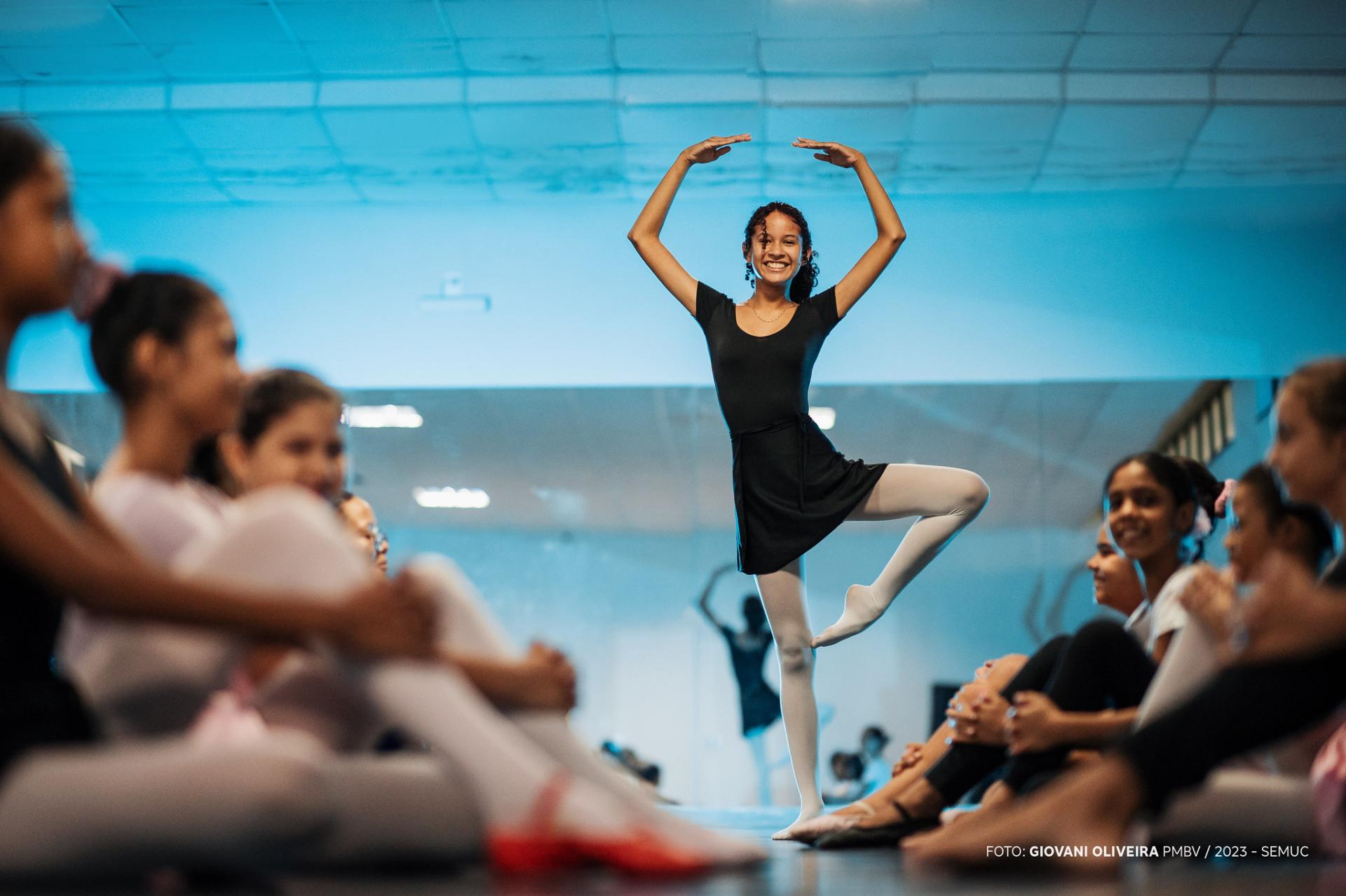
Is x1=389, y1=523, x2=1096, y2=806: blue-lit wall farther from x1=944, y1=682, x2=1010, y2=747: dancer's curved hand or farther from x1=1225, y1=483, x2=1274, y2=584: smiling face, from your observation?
x1=1225, y1=483, x2=1274, y2=584: smiling face

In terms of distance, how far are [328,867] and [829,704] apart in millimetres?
3925

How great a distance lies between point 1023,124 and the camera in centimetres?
488

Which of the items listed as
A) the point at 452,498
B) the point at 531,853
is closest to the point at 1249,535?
the point at 531,853

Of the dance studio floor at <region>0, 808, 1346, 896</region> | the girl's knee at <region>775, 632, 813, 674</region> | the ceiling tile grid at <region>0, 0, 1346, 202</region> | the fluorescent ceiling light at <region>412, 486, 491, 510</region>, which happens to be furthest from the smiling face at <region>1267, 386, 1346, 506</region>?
the fluorescent ceiling light at <region>412, 486, 491, 510</region>

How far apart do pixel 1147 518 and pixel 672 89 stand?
3.19m

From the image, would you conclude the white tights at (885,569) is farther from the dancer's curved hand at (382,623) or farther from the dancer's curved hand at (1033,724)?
the dancer's curved hand at (382,623)

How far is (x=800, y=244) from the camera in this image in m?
3.08

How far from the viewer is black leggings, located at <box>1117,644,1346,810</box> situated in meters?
1.11

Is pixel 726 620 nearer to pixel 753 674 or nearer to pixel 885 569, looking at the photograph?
pixel 753 674

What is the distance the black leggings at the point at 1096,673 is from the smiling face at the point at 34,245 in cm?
137

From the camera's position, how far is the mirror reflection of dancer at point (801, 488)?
2.78 metres

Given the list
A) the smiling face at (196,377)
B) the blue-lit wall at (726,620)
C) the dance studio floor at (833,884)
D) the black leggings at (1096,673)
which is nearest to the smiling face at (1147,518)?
the black leggings at (1096,673)

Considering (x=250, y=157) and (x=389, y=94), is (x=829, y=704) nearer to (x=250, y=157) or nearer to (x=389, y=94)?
(x=389, y=94)

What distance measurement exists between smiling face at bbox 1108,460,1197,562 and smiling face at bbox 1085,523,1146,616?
216 mm
